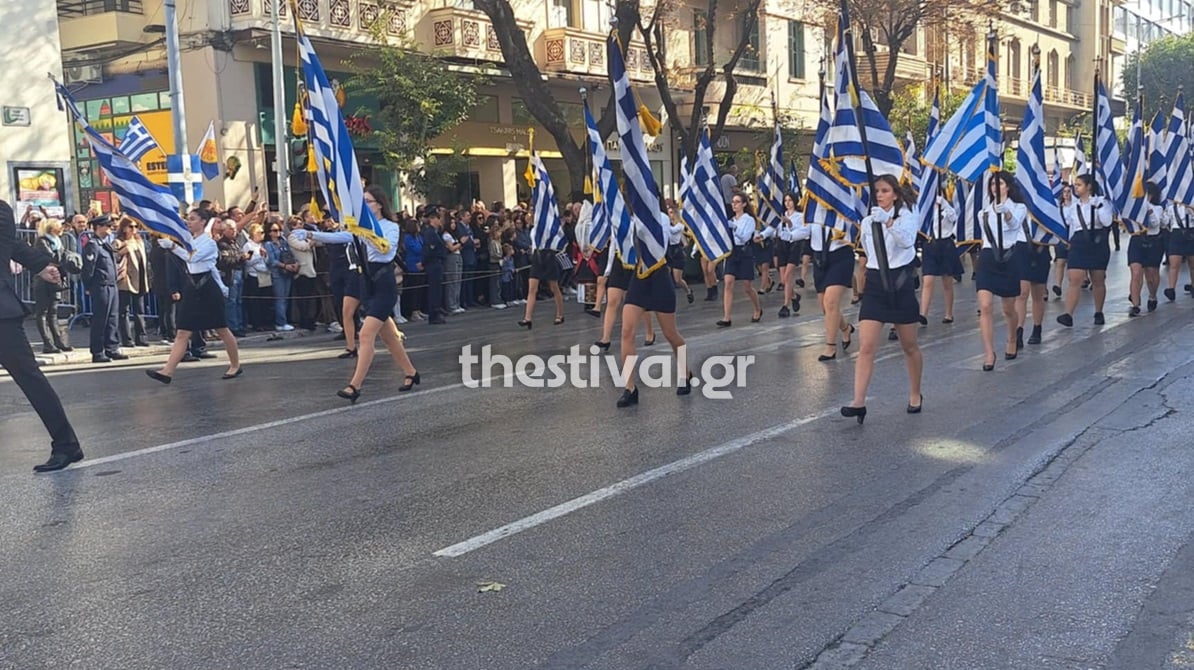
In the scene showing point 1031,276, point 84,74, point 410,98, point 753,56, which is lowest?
point 1031,276

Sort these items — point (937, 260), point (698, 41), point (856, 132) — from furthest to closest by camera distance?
1. point (698, 41)
2. point (937, 260)
3. point (856, 132)

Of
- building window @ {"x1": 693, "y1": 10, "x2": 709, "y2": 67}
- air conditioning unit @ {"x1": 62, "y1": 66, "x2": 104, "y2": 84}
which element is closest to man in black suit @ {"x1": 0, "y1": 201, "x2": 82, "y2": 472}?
air conditioning unit @ {"x1": 62, "y1": 66, "x2": 104, "y2": 84}

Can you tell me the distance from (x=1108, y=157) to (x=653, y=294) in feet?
27.6

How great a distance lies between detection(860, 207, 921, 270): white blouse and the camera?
8.48 metres

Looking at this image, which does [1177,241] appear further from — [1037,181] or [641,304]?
[641,304]

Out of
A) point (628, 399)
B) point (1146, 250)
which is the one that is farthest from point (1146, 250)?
point (628, 399)

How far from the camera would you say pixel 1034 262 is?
39.8ft

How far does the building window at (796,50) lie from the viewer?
40906 millimetres

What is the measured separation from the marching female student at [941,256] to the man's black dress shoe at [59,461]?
32.3ft

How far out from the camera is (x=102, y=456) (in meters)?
8.03

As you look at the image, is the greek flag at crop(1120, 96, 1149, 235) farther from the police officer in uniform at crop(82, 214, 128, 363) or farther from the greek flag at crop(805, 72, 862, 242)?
the police officer in uniform at crop(82, 214, 128, 363)

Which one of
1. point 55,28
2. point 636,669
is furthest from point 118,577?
point 55,28

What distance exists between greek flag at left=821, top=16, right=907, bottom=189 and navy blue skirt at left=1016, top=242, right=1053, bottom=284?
92.1 inches
